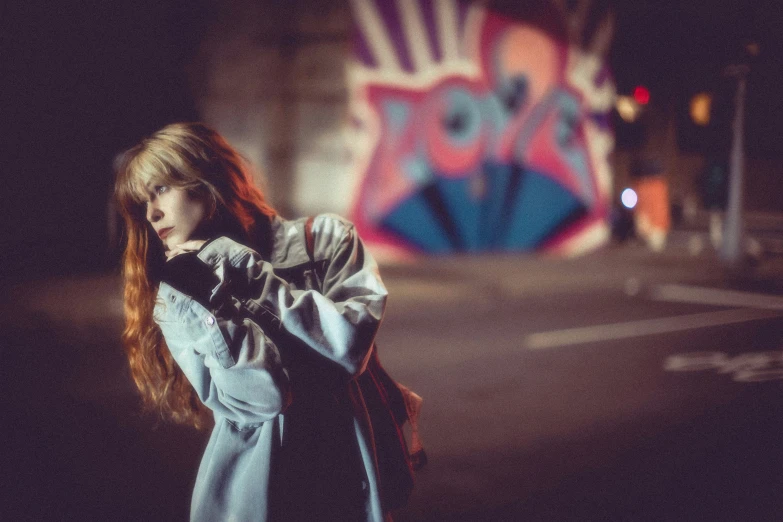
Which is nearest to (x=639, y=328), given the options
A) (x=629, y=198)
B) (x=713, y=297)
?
(x=713, y=297)

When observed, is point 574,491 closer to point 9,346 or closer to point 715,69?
point 9,346

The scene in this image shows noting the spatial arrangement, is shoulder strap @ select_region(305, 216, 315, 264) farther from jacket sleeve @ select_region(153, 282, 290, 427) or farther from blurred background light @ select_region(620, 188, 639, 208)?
blurred background light @ select_region(620, 188, 639, 208)

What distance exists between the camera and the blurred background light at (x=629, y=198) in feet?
51.5

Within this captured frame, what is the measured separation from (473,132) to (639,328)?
25.7 feet

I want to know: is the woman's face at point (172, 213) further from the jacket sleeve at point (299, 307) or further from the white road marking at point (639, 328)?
the white road marking at point (639, 328)

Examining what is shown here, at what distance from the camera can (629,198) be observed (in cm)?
1589

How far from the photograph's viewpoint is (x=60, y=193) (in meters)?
15.8

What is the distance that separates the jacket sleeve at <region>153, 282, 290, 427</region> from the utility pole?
14.8m

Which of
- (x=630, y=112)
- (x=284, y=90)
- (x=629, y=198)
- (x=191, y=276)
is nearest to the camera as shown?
(x=191, y=276)

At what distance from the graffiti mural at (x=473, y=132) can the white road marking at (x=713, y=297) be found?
15.6 ft

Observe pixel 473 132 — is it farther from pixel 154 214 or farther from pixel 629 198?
pixel 154 214

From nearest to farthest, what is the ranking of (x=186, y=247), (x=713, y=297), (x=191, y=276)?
(x=191, y=276), (x=186, y=247), (x=713, y=297)

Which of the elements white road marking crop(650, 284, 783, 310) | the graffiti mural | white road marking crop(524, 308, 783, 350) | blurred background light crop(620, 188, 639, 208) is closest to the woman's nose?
white road marking crop(524, 308, 783, 350)

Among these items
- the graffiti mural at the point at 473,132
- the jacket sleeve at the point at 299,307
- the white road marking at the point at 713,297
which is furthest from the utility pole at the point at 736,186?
→ the jacket sleeve at the point at 299,307
